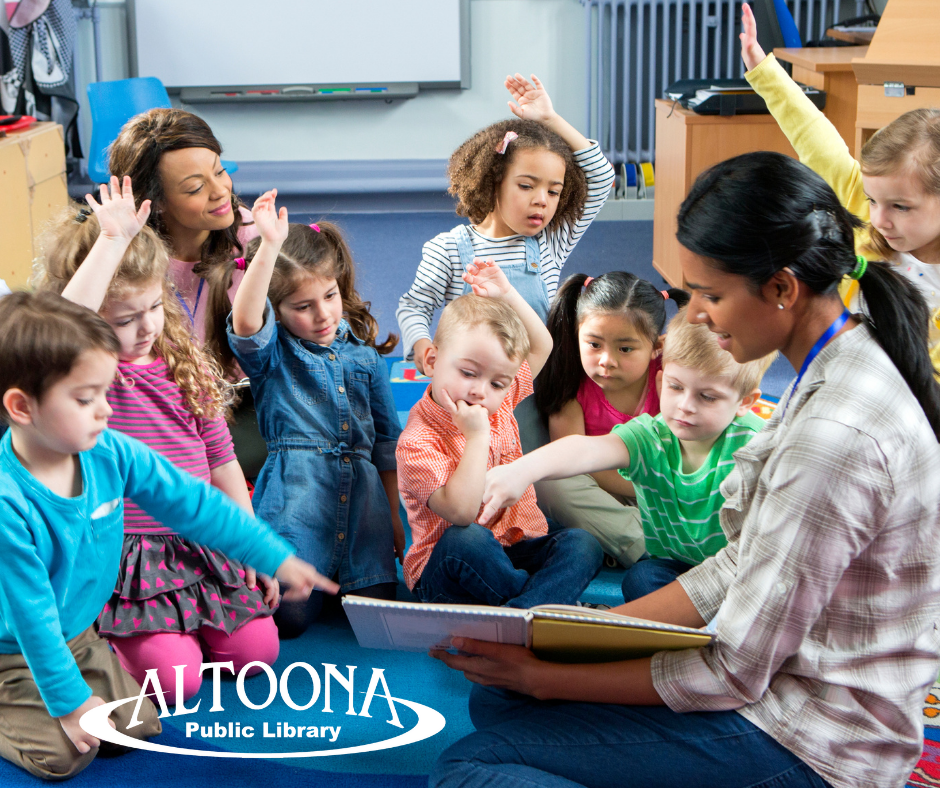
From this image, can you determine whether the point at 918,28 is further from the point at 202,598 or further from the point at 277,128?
the point at 277,128

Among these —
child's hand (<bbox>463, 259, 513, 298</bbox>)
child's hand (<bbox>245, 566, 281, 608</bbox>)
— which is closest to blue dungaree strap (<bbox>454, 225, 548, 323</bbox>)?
child's hand (<bbox>463, 259, 513, 298</bbox>)

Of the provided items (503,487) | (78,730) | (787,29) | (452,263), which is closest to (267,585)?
(78,730)

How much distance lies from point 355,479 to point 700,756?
924 mm

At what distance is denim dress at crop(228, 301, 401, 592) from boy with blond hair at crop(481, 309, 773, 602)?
0.45 m

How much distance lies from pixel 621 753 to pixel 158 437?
0.90m

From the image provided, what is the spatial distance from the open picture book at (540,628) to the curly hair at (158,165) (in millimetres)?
925

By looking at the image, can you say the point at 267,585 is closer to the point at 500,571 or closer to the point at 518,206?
the point at 500,571

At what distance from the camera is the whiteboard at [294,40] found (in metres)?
5.08

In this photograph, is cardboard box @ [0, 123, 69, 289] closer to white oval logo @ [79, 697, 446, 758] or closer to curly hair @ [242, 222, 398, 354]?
curly hair @ [242, 222, 398, 354]

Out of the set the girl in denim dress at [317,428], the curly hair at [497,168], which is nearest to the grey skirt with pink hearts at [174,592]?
the girl in denim dress at [317,428]

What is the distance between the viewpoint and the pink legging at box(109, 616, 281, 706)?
1.43 meters

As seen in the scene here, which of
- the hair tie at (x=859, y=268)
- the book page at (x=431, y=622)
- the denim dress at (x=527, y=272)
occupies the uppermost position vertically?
the hair tie at (x=859, y=268)

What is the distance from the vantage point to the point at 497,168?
6.98 feet

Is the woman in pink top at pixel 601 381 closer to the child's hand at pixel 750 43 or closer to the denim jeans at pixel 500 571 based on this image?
the denim jeans at pixel 500 571
